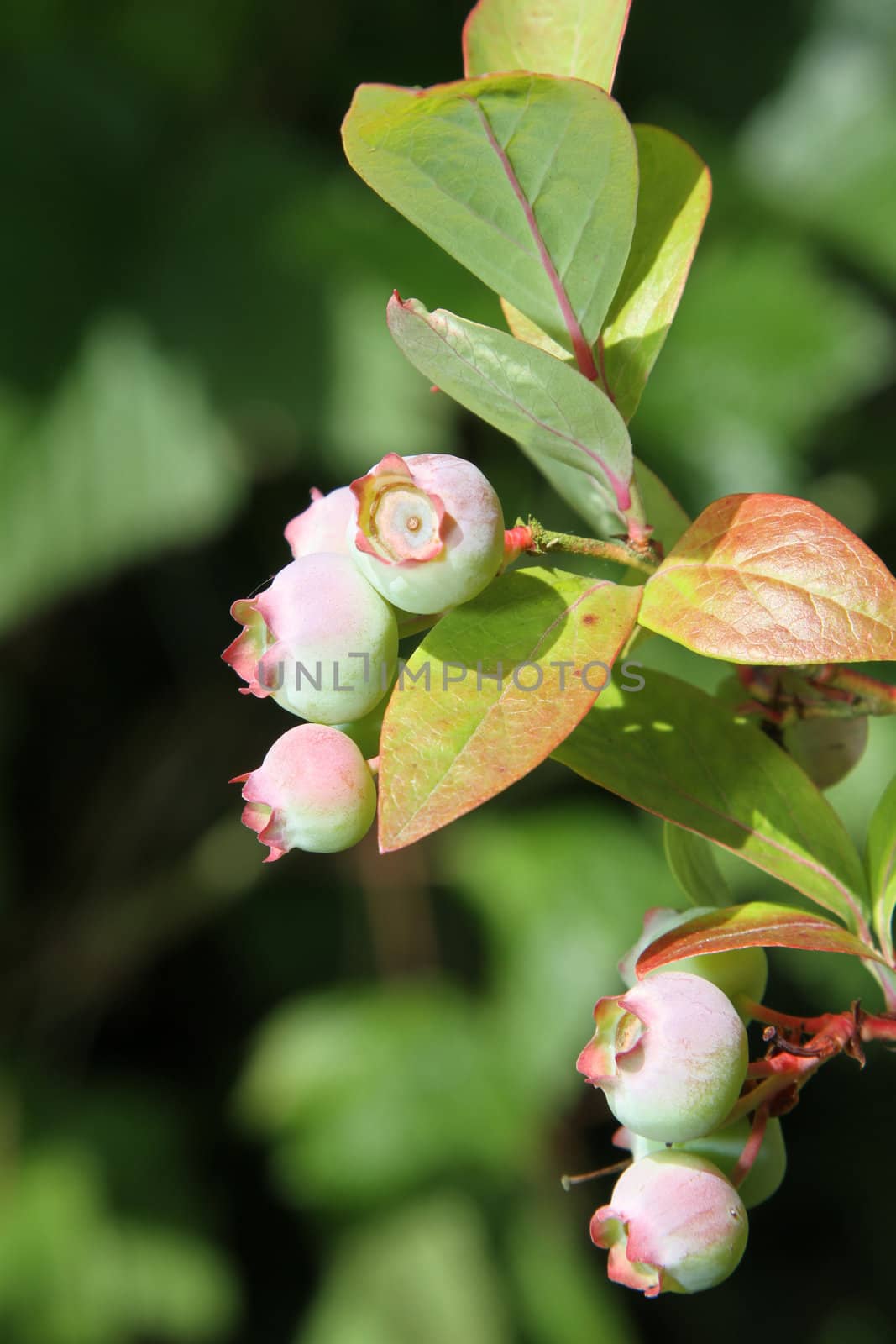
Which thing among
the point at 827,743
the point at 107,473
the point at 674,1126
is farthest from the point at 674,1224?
the point at 107,473

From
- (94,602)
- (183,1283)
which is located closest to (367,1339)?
(183,1283)

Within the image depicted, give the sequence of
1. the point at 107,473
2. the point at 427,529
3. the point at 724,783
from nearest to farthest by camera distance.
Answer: the point at 427,529, the point at 724,783, the point at 107,473

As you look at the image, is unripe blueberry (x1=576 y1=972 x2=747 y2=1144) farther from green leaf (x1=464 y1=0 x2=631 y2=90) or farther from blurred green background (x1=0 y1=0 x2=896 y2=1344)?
blurred green background (x1=0 y1=0 x2=896 y2=1344)

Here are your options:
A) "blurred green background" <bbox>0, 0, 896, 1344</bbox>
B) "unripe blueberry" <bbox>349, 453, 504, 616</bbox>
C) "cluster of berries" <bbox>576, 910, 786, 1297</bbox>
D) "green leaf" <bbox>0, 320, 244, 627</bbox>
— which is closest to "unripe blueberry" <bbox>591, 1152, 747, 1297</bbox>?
"cluster of berries" <bbox>576, 910, 786, 1297</bbox>

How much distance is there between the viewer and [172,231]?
190 centimetres

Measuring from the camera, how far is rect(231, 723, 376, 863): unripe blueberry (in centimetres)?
43

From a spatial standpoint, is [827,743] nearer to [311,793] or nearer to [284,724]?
[311,793]

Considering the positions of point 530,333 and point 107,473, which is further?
point 107,473

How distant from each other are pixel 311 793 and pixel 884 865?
254mm

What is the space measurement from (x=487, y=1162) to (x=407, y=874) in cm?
43

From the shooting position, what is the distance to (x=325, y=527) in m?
0.46

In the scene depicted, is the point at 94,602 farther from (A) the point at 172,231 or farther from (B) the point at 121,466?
(A) the point at 172,231

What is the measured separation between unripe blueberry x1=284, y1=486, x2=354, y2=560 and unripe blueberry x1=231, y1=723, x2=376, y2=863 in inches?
2.7

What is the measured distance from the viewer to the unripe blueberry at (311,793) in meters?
0.43
